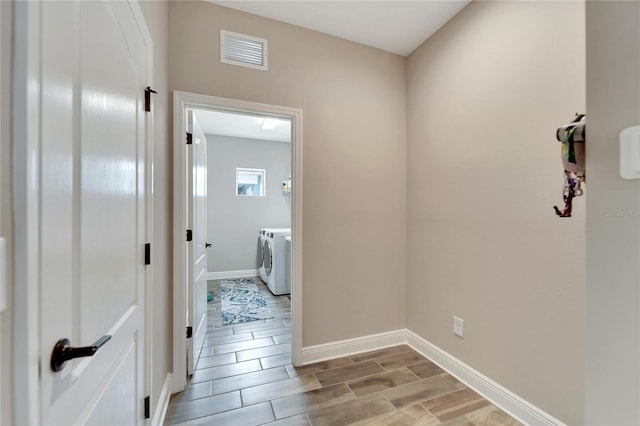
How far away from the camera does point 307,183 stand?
7.52ft

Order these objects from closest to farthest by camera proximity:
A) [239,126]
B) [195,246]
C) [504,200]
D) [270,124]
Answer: [504,200] < [195,246] < [270,124] < [239,126]

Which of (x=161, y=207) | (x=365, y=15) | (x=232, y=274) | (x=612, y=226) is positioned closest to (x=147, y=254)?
(x=161, y=207)

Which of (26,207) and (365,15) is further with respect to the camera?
(365,15)

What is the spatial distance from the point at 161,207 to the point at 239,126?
3376 mm

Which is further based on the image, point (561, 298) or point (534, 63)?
point (534, 63)

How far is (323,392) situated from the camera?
191cm

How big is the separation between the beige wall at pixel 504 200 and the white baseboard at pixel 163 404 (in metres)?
2.08

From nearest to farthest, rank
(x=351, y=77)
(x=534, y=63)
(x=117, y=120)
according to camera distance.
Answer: (x=117, y=120), (x=534, y=63), (x=351, y=77)

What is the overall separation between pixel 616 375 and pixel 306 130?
7.03 ft

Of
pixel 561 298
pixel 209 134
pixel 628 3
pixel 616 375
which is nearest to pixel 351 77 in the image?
pixel 628 3

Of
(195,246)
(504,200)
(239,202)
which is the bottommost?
(195,246)

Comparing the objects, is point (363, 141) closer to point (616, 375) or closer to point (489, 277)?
point (489, 277)

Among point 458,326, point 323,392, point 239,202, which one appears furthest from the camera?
point 239,202

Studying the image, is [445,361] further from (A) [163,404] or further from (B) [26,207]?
(B) [26,207]
